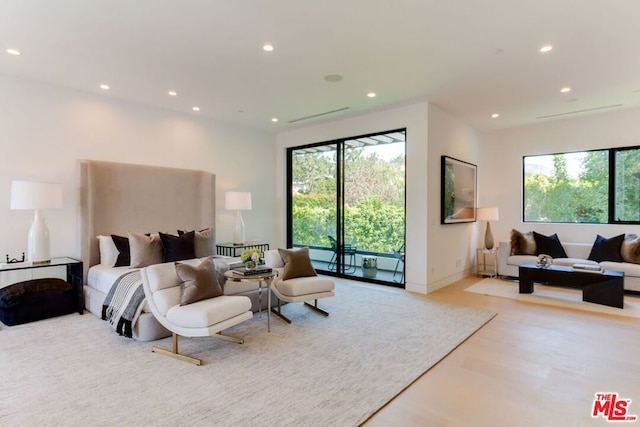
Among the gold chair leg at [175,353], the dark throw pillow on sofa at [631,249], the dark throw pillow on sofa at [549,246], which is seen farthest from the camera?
the dark throw pillow on sofa at [549,246]

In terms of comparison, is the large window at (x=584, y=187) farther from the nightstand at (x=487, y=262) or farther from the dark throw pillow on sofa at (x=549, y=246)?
the nightstand at (x=487, y=262)

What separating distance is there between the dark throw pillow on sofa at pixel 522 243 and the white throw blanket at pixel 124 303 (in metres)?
6.35

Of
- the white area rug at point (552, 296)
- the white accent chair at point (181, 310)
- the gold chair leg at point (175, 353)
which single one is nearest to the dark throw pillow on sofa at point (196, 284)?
the white accent chair at point (181, 310)

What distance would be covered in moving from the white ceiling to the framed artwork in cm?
117

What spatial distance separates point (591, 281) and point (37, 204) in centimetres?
741

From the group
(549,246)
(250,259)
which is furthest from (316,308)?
(549,246)

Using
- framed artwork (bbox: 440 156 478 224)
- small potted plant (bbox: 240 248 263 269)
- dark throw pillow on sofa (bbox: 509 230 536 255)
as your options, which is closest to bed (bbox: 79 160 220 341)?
small potted plant (bbox: 240 248 263 269)

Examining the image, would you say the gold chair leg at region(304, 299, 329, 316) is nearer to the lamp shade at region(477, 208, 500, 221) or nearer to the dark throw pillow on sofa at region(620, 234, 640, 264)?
the lamp shade at region(477, 208, 500, 221)

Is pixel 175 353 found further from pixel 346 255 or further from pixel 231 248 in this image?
pixel 346 255

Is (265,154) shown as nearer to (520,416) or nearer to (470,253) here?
(470,253)

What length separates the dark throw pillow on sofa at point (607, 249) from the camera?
5.59 meters

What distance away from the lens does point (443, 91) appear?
4.89 m

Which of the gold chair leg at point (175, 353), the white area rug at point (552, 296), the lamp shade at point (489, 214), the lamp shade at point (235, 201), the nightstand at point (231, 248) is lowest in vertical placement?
the white area rug at point (552, 296)

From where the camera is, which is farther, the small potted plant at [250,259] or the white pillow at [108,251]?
the white pillow at [108,251]
